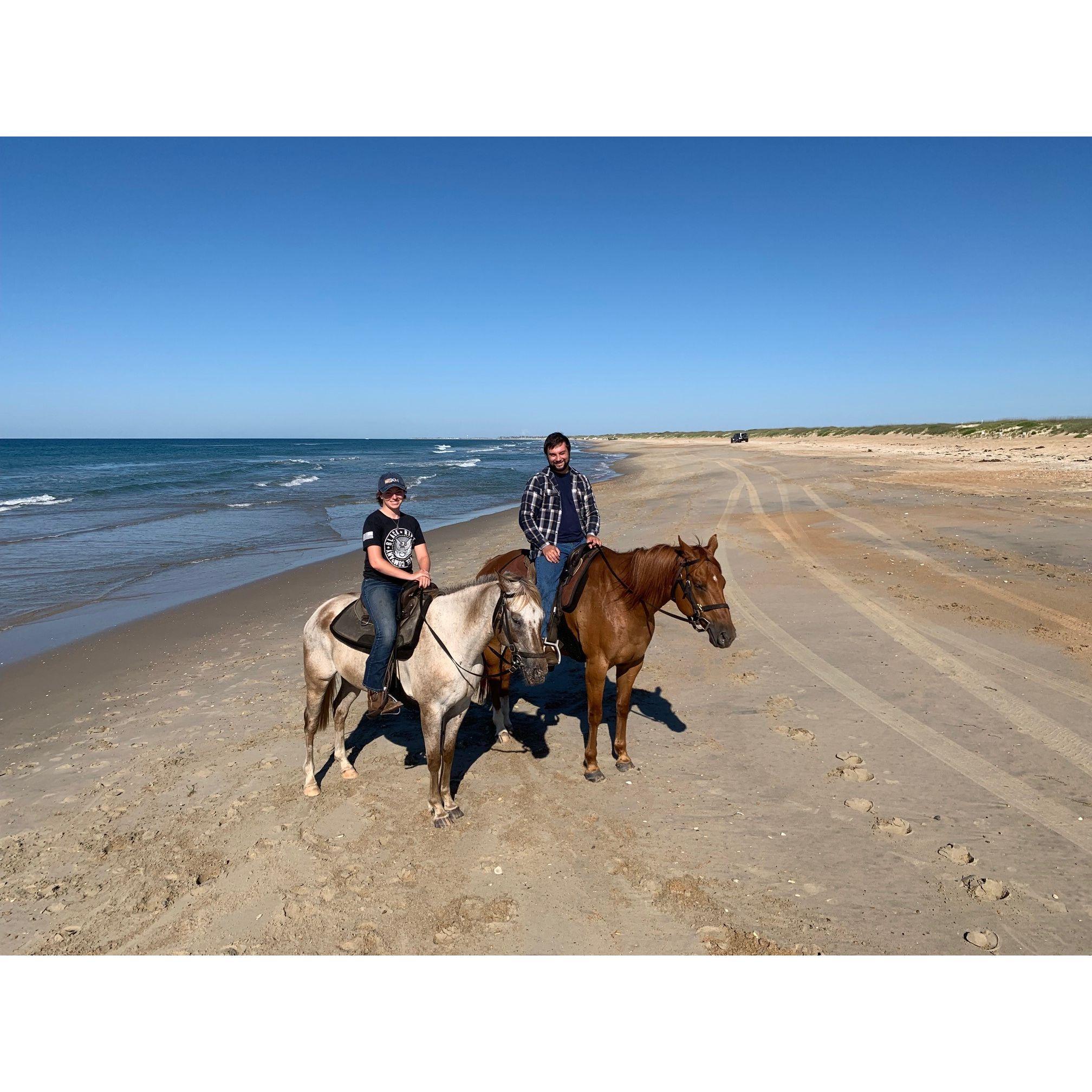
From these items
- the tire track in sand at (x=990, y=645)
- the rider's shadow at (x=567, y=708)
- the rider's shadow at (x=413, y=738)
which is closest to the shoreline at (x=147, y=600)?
the rider's shadow at (x=413, y=738)

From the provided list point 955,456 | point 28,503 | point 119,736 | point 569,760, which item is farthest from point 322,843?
point 955,456

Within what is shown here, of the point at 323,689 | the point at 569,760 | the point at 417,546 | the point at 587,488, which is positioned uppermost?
the point at 587,488

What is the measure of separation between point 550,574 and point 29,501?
117 feet

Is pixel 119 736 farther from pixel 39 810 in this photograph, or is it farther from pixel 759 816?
pixel 759 816

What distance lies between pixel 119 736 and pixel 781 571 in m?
11.4

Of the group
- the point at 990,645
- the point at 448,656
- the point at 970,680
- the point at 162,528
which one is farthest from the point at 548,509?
the point at 162,528

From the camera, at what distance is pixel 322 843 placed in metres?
4.33

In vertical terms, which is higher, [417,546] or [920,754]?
[417,546]

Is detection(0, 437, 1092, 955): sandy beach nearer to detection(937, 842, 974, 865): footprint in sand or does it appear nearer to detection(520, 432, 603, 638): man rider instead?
detection(937, 842, 974, 865): footprint in sand

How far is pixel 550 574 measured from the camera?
5762mm

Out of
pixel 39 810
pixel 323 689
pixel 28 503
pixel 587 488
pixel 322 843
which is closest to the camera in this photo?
pixel 322 843

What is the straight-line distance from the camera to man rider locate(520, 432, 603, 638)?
584 cm

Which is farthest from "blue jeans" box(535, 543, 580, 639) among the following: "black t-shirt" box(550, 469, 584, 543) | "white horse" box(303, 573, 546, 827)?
"white horse" box(303, 573, 546, 827)

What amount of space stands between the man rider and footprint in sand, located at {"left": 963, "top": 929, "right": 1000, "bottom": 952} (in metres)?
3.97
